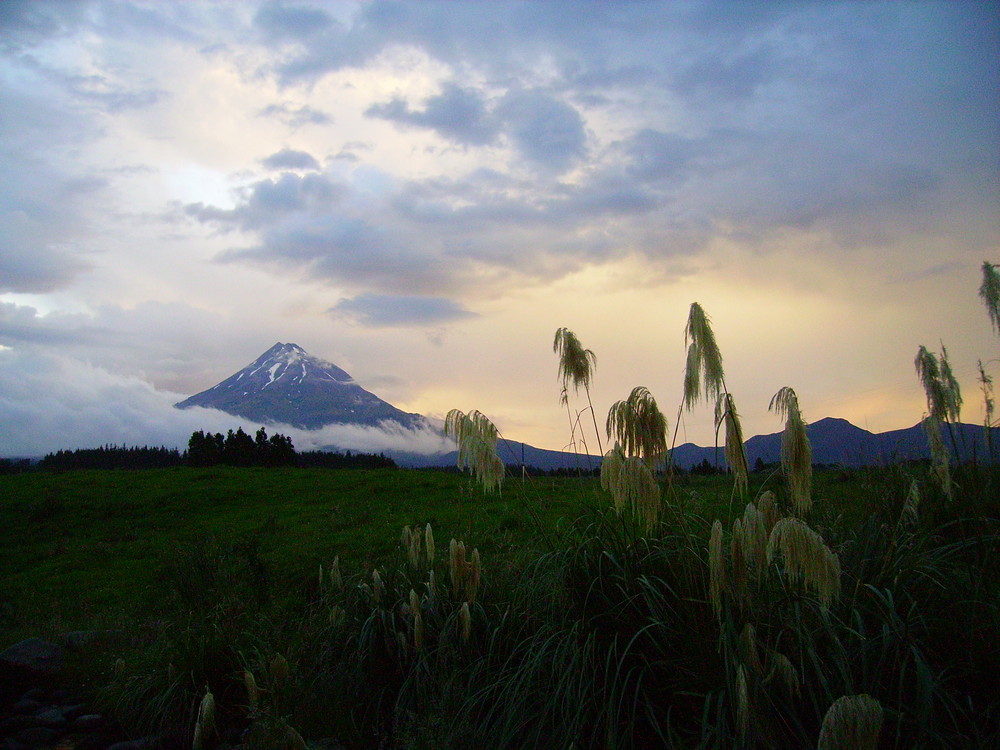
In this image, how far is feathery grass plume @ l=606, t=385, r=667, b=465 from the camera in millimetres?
4359

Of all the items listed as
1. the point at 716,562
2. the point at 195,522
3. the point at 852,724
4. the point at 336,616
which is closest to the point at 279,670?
the point at 336,616

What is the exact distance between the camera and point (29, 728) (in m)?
7.05

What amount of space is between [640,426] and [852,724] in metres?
2.24

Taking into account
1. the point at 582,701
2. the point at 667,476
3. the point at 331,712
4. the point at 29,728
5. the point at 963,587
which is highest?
the point at 667,476

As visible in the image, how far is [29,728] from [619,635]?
6.52 m

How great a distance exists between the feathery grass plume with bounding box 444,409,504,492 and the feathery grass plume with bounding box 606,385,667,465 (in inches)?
36.4

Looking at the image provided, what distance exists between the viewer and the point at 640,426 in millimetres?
4355

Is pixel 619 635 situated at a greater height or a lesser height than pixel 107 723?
greater

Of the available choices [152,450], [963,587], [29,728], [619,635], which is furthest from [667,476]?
[152,450]

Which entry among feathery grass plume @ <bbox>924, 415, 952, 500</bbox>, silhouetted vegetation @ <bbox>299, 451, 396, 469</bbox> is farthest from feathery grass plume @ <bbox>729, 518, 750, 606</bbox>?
silhouetted vegetation @ <bbox>299, 451, 396, 469</bbox>

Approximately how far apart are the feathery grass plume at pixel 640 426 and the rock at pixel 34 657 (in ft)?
26.2

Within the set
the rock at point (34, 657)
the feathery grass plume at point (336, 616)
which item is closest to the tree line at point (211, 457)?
the rock at point (34, 657)

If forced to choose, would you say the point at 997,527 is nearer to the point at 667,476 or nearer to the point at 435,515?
the point at 667,476

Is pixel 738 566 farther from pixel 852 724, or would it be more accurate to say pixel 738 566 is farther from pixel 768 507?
pixel 852 724
